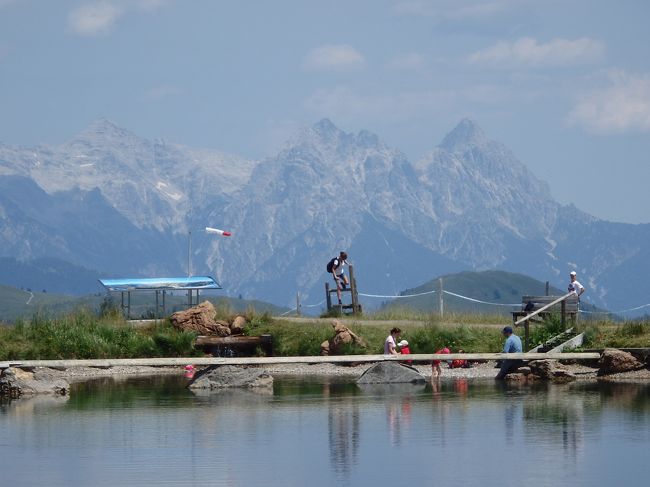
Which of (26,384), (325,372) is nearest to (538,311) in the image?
(325,372)

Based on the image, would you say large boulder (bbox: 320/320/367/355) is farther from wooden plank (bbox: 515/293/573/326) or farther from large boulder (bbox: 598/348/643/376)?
large boulder (bbox: 598/348/643/376)

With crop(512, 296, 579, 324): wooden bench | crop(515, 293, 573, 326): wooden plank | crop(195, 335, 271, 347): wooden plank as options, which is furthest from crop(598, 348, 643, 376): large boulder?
crop(195, 335, 271, 347): wooden plank

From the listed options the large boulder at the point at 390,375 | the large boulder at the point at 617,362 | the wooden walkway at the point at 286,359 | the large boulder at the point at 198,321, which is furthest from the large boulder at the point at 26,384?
the large boulder at the point at 617,362

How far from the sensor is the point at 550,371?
35500mm

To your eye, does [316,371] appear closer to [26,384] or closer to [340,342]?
[340,342]

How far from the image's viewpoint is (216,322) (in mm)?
44750

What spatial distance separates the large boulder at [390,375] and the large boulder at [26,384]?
7.09m

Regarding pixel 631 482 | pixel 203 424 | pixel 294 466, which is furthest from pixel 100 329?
pixel 631 482

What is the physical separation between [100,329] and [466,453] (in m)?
21.2

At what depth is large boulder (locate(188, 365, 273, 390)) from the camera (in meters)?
35.5

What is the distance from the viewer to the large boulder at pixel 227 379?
35.5 m

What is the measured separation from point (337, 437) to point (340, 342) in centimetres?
1600

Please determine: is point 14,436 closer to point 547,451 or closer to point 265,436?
point 265,436

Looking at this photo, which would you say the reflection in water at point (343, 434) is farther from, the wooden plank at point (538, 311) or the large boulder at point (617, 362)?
the large boulder at point (617, 362)
